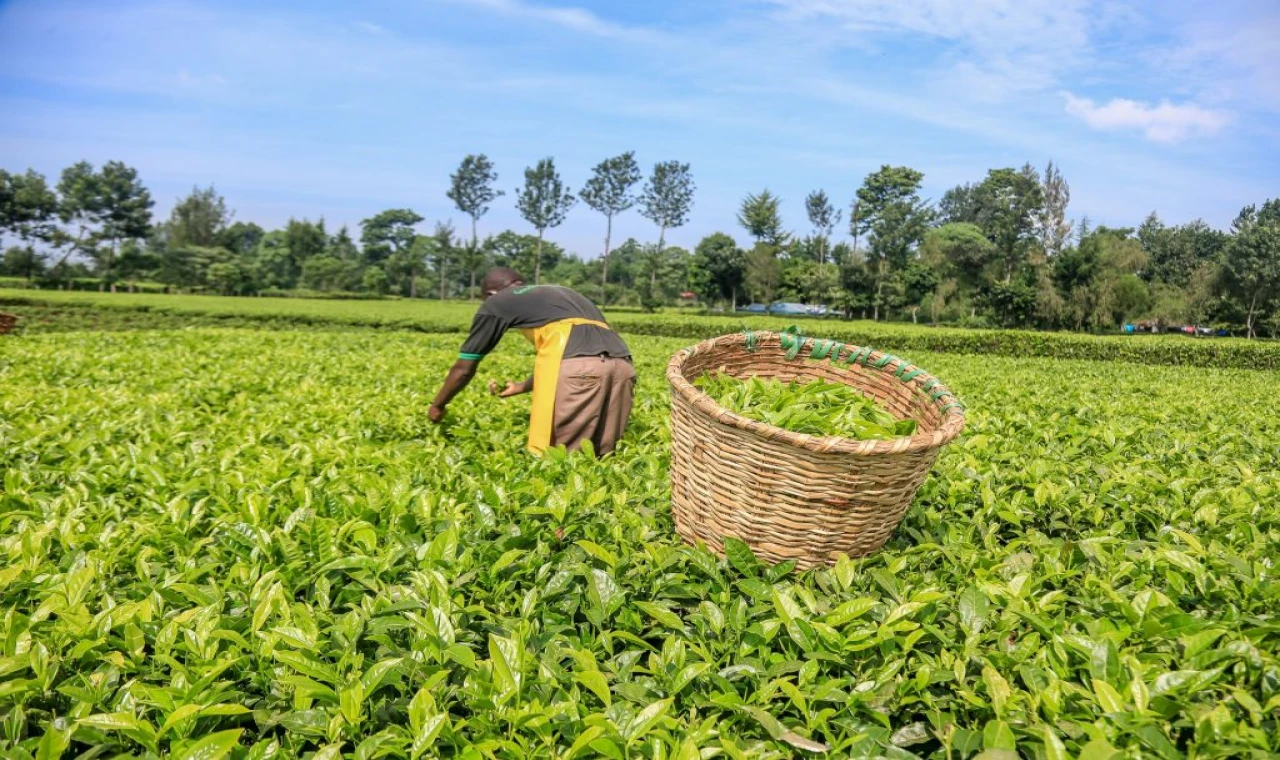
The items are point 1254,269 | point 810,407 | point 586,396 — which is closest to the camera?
point 810,407

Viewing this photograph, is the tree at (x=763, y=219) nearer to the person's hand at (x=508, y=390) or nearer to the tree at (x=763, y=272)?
the tree at (x=763, y=272)

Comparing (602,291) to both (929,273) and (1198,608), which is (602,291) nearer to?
(929,273)

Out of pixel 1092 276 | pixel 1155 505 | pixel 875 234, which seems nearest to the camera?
pixel 1155 505

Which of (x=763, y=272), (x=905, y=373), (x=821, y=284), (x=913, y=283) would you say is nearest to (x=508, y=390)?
(x=905, y=373)

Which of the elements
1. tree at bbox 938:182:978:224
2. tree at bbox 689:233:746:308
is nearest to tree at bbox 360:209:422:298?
tree at bbox 689:233:746:308

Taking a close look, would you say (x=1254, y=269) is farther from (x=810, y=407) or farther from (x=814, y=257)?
(x=810, y=407)

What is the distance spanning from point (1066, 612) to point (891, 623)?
0.50 m

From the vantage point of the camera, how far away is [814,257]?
54188 mm

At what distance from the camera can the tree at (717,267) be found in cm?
4850

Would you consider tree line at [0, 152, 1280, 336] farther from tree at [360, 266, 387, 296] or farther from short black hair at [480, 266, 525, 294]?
short black hair at [480, 266, 525, 294]

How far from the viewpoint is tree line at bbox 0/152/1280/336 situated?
34750 mm

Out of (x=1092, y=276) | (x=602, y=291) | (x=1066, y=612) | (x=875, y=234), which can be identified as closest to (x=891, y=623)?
(x=1066, y=612)

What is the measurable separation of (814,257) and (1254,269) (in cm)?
2756

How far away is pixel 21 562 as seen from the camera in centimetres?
154
